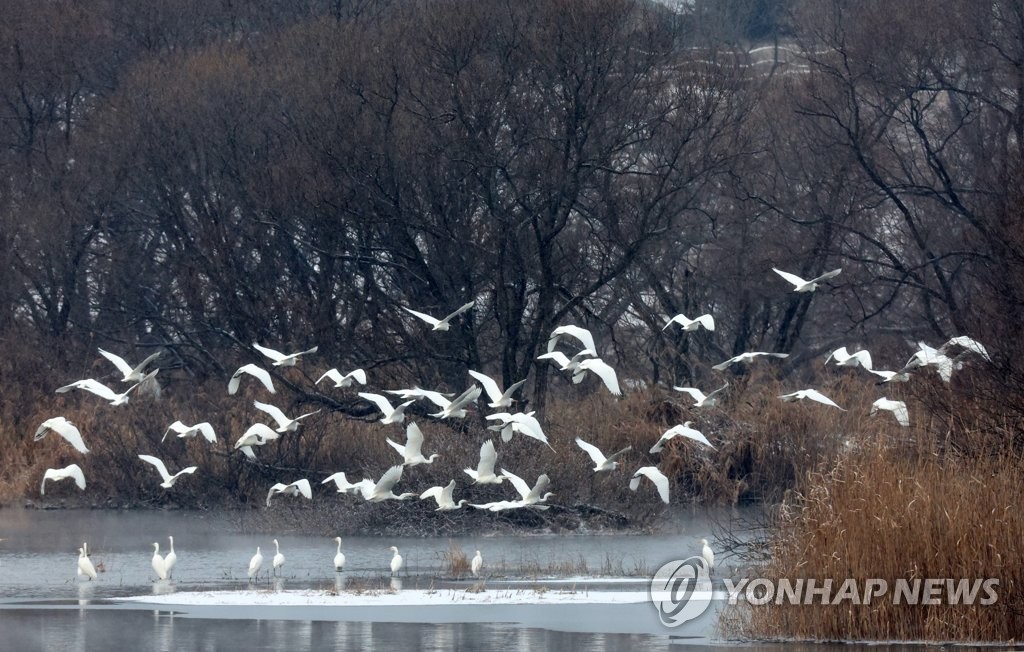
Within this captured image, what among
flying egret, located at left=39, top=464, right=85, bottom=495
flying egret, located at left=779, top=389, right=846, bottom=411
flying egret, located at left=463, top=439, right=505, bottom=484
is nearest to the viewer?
flying egret, located at left=463, top=439, right=505, bottom=484

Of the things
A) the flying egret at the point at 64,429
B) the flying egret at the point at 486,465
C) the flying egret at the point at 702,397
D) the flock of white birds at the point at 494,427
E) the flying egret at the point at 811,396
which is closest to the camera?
the flock of white birds at the point at 494,427

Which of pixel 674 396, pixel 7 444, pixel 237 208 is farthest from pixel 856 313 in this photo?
pixel 7 444

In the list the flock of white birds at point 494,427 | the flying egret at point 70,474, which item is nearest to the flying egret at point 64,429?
the flock of white birds at point 494,427

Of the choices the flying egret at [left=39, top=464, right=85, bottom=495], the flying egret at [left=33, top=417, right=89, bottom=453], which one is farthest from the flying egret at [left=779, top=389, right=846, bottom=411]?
the flying egret at [left=39, top=464, right=85, bottom=495]

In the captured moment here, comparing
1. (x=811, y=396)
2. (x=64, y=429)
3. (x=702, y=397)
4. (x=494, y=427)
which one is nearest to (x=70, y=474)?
(x=64, y=429)

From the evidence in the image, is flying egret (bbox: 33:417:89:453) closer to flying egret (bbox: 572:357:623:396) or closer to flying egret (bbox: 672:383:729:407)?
flying egret (bbox: 572:357:623:396)

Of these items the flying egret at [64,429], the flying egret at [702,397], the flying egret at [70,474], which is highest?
the flying egret at [702,397]

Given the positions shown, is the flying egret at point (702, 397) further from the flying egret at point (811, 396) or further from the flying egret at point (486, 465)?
the flying egret at point (486, 465)

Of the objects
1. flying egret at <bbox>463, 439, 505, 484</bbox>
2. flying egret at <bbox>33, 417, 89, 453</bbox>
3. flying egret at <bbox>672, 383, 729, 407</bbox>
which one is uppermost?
flying egret at <bbox>672, 383, 729, 407</bbox>

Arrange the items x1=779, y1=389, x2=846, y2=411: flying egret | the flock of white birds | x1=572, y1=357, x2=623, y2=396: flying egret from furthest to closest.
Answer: x1=779, y1=389, x2=846, y2=411: flying egret, x1=572, y1=357, x2=623, y2=396: flying egret, the flock of white birds

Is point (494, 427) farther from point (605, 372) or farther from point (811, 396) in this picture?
point (811, 396)

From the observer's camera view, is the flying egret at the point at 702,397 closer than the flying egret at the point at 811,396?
No

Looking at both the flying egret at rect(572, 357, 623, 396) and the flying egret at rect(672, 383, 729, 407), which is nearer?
the flying egret at rect(572, 357, 623, 396)

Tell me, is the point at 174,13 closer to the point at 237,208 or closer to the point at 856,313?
the point at 237,208
